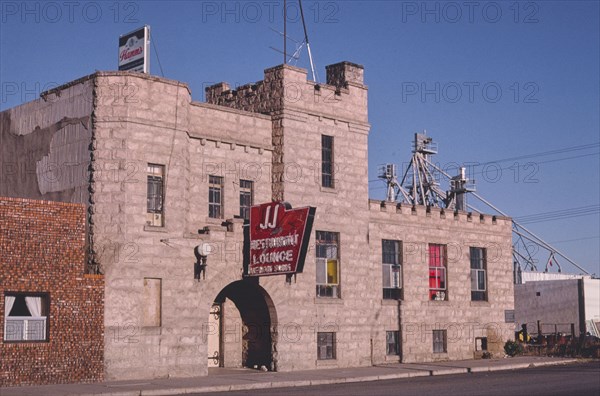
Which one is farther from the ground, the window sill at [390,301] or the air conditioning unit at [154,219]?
the air conditioning unit at [154,219]

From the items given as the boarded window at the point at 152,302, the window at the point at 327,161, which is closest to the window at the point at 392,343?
the window at the point at 327,161

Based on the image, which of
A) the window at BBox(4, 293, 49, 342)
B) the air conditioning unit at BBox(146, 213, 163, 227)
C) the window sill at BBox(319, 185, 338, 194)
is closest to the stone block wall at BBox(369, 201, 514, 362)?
the window sill at BBox(319, 185, 338, 194)

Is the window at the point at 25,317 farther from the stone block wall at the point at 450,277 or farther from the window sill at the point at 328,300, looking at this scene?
the stone block wall at the point at 450,277

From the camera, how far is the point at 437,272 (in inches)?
1545

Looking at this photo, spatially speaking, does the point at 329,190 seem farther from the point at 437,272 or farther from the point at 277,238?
the point at 437,272

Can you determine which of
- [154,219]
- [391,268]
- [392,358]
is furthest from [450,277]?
[154,219]

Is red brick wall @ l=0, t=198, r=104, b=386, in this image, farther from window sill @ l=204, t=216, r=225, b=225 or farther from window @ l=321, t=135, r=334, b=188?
window @ l=321, t=135, r=334, b=188

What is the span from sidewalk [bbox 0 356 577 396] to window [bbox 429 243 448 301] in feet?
10.8

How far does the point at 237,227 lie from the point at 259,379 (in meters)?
5.66

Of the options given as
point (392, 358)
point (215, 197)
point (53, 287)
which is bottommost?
point (392, 358)

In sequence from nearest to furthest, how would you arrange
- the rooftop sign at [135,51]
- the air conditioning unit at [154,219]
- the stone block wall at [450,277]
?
1. the air conditioning unit at [154,219]
2. the rooftop sign at [135,51]
3. the stone block wall at [450,277]

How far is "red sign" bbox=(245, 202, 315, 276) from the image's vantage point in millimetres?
28531

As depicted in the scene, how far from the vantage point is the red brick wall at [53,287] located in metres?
25.2

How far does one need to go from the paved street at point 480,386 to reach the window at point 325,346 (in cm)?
439
